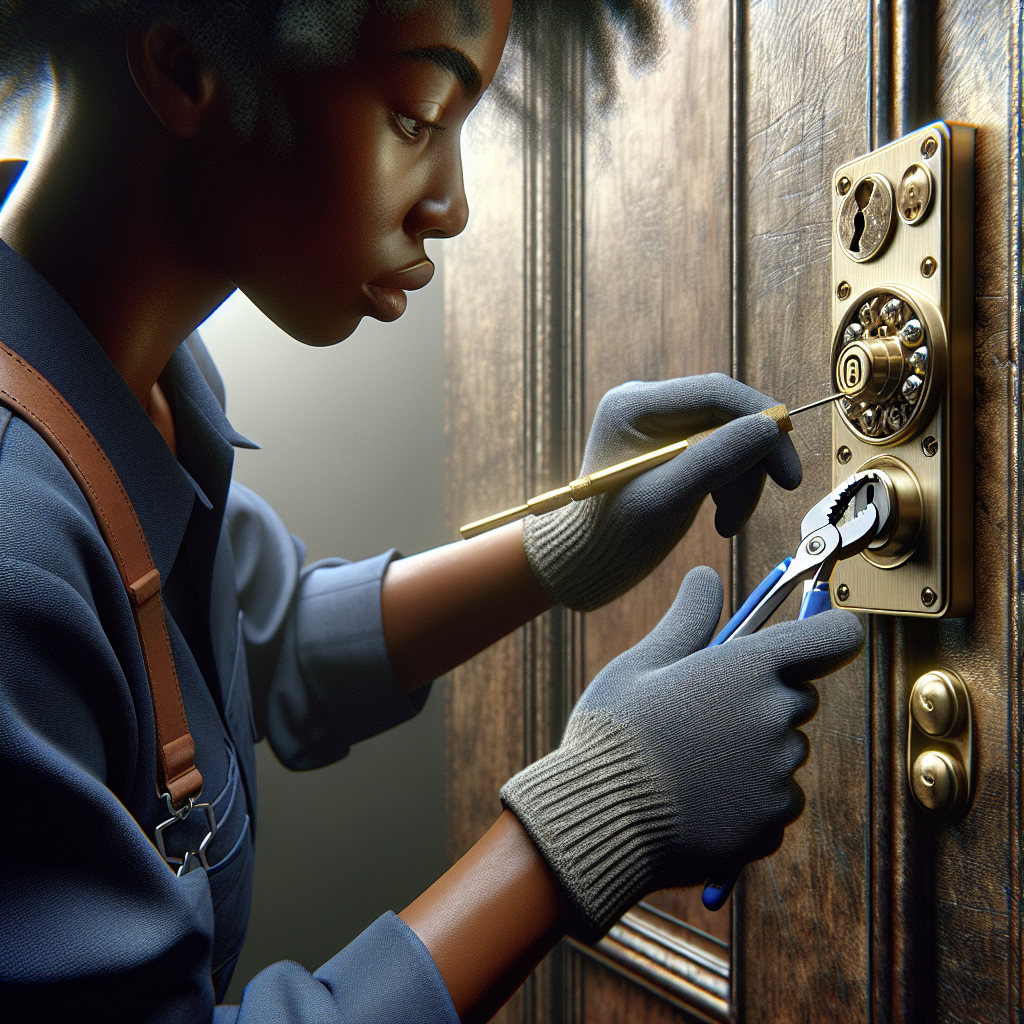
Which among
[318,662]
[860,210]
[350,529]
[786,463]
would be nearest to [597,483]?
[786,463]

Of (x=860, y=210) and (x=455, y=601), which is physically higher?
(x=860, y=210)

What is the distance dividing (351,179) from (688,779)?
1.19 feet

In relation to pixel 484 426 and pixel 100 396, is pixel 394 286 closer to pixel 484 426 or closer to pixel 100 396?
pixel 100 396

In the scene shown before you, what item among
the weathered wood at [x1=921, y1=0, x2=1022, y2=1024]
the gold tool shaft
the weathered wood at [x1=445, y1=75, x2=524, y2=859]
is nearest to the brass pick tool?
the gold tool shaft

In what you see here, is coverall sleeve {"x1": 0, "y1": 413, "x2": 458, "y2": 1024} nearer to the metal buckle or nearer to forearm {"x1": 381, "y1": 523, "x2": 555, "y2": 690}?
the metal buckle

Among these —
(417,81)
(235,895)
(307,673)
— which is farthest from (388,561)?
(417,81)

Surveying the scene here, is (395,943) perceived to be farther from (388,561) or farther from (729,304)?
(729,304)

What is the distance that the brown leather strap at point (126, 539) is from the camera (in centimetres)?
41

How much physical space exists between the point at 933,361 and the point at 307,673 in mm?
551

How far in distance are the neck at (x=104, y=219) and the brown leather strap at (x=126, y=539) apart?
7 cm

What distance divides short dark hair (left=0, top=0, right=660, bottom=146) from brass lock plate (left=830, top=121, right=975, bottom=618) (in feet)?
0.83

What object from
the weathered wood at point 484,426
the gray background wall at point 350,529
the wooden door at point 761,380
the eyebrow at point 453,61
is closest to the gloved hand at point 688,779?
the wooden door at point 761,380

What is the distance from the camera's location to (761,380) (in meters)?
0.60

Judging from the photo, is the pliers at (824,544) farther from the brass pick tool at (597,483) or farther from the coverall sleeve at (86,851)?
the coverall sleeve at (86,851)
